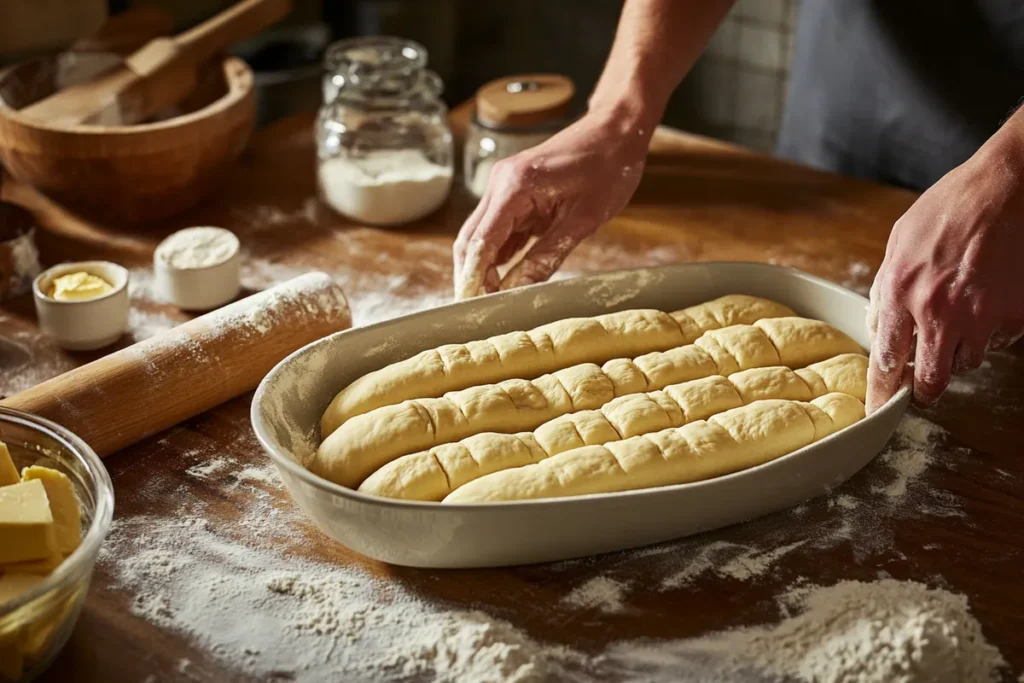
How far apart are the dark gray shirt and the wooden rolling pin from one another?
4.46ft

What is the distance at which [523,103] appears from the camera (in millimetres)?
2408

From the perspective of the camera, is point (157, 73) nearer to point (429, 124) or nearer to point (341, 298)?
point (429, 124)

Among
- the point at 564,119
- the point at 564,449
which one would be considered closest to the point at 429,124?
the point at 564,119

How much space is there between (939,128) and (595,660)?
160cm

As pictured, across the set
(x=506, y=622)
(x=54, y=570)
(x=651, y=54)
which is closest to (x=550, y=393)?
(x=506, y=622)

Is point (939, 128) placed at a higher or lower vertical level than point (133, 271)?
higher

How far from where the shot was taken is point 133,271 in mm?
2188

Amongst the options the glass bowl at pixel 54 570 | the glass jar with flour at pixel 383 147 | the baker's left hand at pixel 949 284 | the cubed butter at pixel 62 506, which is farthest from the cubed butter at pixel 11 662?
the glass jar with flour at pixel 383 147

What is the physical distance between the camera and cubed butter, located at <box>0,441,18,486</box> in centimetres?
138

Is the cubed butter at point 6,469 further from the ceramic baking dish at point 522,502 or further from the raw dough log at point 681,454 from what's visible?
the raw dough log at point 681,454

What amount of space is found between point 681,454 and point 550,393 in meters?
0.25

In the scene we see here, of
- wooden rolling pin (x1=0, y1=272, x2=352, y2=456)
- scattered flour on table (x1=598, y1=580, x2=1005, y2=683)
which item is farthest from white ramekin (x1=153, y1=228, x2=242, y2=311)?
scattered flour on table (x1=598, y1=580, x2=1005, y2=683)

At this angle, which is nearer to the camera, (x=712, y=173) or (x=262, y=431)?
(x=262, y=431)

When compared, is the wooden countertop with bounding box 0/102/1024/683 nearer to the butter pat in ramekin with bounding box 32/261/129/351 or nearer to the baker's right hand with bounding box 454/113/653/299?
the butter pat in ramekin with bounding box 32/261/129/351
